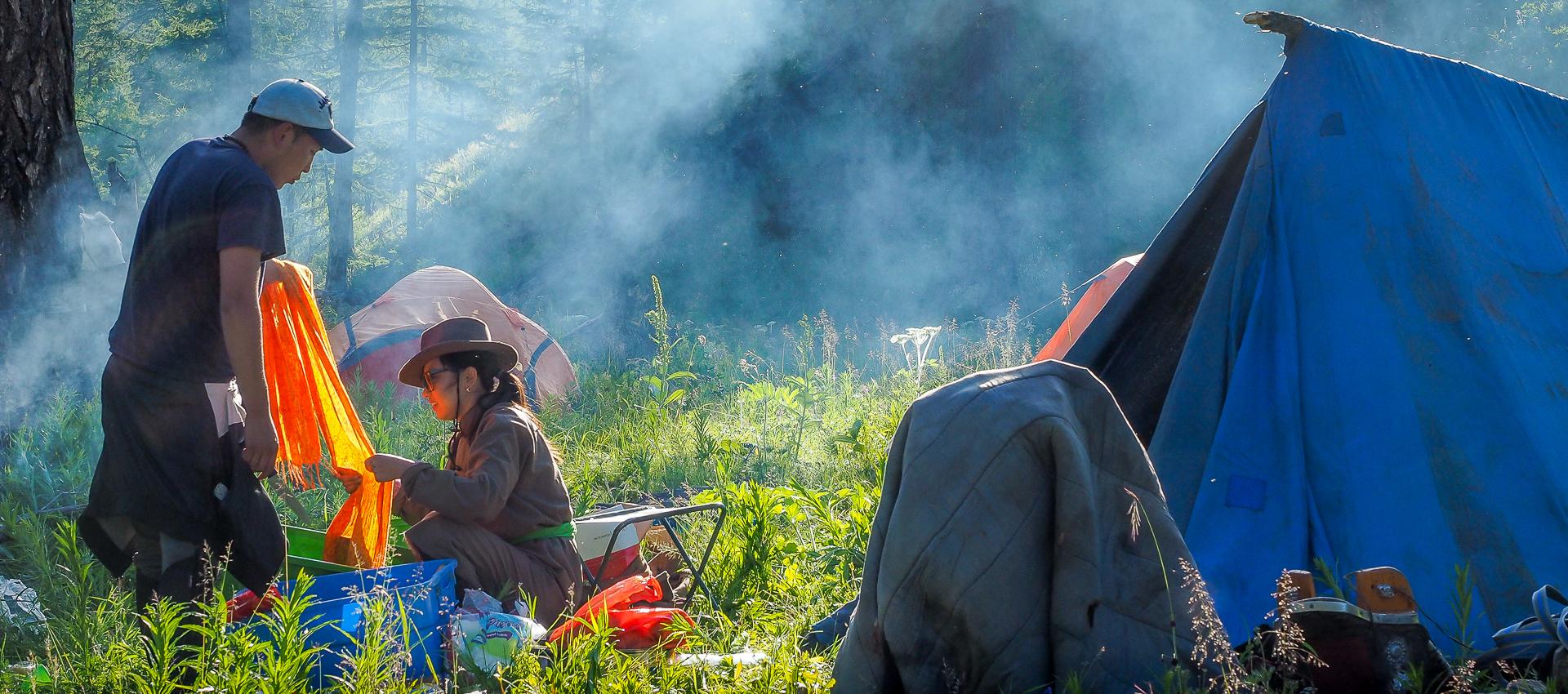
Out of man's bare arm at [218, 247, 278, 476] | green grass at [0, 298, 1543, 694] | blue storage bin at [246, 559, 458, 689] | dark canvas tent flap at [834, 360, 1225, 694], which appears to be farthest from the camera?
man's bare arm at [218, 247, 278, 476]

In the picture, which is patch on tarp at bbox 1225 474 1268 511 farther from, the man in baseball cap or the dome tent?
the dome tent

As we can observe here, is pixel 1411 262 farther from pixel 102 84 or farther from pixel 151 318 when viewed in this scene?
pixel 102 84

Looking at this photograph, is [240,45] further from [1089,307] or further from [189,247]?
[189,247]

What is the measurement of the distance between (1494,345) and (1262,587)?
1088 mm

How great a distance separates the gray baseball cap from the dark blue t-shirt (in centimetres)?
15

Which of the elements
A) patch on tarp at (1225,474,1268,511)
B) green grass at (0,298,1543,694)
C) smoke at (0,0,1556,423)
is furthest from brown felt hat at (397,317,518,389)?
smoke at (0,0,1556,423)

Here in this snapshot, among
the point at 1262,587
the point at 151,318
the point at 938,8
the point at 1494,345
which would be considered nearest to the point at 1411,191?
the point at 1494,345

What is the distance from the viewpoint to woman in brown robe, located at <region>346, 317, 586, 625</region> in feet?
10.7

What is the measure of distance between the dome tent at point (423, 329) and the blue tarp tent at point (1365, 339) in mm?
4842

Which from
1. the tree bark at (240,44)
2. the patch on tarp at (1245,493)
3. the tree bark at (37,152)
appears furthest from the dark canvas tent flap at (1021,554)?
the tree bark at (240,44)

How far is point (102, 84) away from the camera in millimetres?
22250

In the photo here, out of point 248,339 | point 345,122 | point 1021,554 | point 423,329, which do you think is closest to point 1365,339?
point 1021,554

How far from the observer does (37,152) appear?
4801 millimetres

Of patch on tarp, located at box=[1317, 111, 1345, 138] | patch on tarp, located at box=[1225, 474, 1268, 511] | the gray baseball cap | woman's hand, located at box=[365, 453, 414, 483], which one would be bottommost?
woman's hand, located at box=[365, 453, 414, 483]
